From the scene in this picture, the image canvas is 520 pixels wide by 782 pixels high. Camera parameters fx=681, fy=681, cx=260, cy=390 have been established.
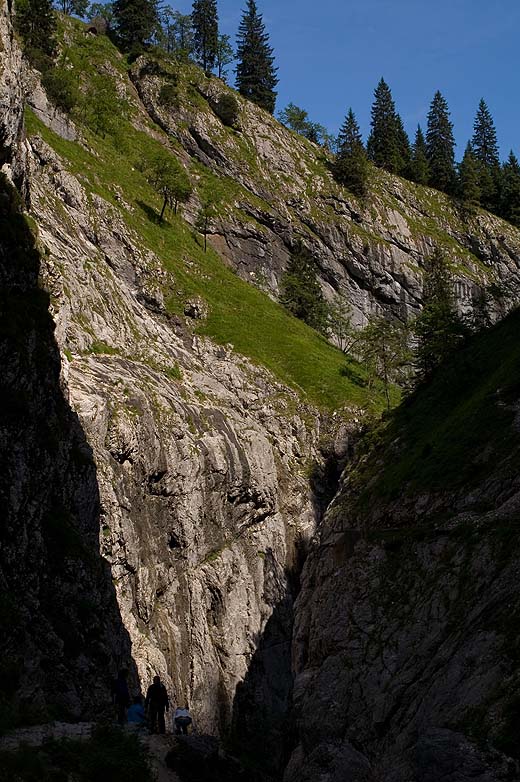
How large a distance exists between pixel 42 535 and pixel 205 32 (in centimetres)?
12494

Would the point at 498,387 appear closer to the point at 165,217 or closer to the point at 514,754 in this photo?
the point at 514,754

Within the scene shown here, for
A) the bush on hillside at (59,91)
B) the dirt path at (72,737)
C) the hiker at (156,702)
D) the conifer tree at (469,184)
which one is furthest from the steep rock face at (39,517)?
the conifer tree at (469,184)

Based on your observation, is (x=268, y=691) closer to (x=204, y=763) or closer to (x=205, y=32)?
(x=204, y=763)

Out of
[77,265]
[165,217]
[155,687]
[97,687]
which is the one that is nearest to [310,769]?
[155,687]

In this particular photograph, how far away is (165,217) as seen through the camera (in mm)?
75188

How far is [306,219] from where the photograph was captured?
324 ft

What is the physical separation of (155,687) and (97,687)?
6652mm

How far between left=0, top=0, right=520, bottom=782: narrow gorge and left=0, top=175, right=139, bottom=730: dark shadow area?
5.4 inches

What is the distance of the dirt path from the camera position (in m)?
15.6

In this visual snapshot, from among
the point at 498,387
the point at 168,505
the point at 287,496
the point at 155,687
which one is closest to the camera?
the point at 155,687

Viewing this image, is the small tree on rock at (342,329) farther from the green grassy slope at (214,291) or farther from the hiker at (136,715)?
the hiker at (136,715)

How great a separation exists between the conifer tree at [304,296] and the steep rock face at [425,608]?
4498cm

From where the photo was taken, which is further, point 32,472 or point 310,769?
point 32,472

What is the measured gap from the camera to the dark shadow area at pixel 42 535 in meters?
22.2
